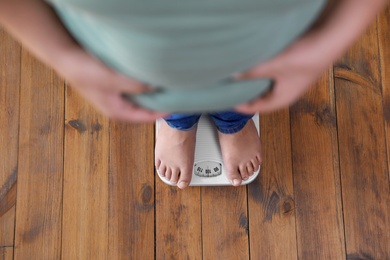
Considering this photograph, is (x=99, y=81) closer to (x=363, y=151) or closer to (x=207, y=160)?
(x=207, y=160)

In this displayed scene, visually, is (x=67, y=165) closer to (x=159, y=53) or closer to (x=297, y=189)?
(x=297, y=189)

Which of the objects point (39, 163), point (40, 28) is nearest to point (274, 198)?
point (39, 163)

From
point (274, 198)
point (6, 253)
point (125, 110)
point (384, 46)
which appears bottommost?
point (6, 253)

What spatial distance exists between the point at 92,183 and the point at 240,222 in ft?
1.24

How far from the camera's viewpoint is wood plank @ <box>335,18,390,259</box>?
103 cm

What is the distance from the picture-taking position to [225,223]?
104 cm

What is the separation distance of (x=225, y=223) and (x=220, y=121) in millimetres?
272

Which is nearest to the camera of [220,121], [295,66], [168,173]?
[295,66]

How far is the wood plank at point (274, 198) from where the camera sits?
40.5 inches

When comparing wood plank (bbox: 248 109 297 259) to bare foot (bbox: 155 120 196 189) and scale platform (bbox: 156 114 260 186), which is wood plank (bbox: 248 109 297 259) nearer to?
scale platform (bbox: 156 114 260 186)

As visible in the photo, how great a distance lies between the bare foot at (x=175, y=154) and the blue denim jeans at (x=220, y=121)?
0.04 meters

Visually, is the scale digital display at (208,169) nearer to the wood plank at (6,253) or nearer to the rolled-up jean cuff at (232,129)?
the rolled-up jean cuff at (232,129)

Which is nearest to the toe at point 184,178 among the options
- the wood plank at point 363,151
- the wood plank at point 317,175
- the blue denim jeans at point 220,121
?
the blue denim jeans at point 220,121

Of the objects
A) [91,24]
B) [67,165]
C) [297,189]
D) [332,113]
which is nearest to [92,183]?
[67,165]
